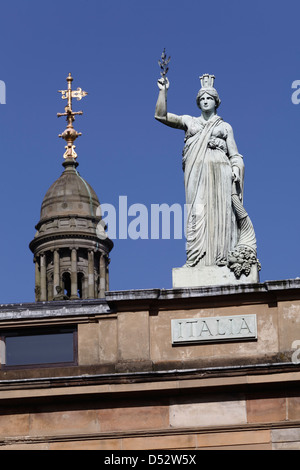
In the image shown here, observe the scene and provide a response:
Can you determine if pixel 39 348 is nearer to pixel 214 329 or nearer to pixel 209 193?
pixel 214 329

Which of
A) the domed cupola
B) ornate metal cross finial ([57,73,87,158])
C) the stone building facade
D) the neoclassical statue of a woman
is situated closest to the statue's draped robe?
the neoclassical statue of a woman

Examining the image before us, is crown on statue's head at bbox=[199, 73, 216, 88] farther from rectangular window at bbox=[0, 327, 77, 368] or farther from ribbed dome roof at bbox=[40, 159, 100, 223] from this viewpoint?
ribbed dome roof at bbox=[40, 159, 100, 223]

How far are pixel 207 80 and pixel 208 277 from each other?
14.8 feet

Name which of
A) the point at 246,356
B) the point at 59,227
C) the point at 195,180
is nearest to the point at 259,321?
the point at 246,356

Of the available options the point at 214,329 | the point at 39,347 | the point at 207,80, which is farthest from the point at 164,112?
the point at 39,347

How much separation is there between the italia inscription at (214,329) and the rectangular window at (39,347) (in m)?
2.06

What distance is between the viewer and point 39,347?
3950 centimetres

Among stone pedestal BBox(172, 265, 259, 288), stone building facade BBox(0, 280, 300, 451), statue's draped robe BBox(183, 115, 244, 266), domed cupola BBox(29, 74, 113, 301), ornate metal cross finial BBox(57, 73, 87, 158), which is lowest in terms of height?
stone building facade BBox(0, 280, 300, 451)

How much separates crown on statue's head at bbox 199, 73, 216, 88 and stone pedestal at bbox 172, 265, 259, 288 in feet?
13.7

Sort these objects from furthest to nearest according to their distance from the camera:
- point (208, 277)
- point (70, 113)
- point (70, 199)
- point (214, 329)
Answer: point (70, 199) < point (70, 113) < point (208, 277) < point (214, 329)

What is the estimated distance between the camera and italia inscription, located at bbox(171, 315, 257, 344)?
38938 mm

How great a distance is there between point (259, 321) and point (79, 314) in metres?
3.49

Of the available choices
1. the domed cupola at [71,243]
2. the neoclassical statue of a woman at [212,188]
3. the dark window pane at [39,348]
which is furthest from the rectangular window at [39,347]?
the domed cupola at [71,243]
